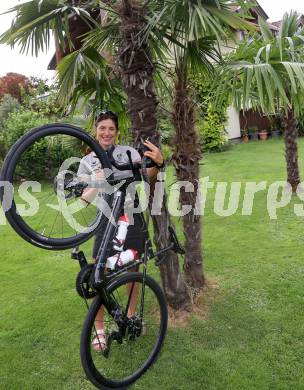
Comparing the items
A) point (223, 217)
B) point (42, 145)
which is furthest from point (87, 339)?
point (42, 145)

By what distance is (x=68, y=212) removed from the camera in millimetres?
3080

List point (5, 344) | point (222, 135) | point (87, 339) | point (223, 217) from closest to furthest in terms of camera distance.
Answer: point (87, 339), point (5, 344), point (223, 217), point (222, 135)

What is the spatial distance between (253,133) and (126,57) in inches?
605

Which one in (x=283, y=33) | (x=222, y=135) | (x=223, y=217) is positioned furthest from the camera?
(x=222, y=135)

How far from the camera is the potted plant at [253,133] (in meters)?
17.8

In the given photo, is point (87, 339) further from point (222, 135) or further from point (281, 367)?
point (222, 135)

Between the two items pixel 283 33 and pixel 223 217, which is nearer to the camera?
pixel 283 33

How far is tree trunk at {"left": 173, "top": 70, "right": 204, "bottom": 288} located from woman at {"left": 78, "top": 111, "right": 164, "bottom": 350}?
27.2 inches

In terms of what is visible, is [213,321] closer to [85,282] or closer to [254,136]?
[85,282]

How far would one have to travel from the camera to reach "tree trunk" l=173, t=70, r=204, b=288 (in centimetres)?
390

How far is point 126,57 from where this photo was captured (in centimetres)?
339

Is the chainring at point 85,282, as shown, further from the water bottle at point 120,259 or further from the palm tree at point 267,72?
the palm tree at point 267,72

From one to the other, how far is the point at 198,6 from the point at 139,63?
0.65 meters

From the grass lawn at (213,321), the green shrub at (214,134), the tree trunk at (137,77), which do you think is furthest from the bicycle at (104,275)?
the green shrub at (214,134)
